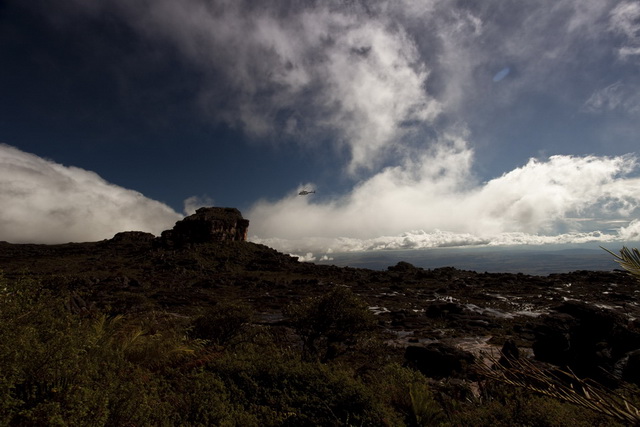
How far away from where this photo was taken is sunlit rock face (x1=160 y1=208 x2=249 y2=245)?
332 ft

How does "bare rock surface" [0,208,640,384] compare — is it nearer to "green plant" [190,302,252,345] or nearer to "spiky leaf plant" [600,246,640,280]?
"spiky leaf plant" [600,246,640,280]

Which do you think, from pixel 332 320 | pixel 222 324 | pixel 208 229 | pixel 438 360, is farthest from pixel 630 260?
pixel 208 229

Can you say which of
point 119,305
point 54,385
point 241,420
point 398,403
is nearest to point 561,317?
point 398,403

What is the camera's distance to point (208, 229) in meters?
102

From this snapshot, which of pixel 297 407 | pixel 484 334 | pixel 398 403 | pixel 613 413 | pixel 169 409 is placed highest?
pixel 613 413

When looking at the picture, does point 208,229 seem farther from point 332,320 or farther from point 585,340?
point 585,340

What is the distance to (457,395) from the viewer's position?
1197 centimetres

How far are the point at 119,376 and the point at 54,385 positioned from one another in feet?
4.43

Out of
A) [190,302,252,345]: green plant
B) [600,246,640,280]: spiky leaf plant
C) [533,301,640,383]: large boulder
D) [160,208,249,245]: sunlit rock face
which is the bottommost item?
[533,301,640,383]: large boulder

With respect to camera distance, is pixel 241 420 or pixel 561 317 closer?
pixel 241 420

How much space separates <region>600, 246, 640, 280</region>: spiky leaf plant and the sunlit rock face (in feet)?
344

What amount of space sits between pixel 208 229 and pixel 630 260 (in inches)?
4227

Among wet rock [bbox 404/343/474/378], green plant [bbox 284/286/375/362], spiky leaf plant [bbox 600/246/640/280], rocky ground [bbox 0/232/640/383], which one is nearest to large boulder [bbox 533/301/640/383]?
rocky ground [bbox 0/232/640/383]

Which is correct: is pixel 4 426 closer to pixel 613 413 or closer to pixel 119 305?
pixel 613 413
